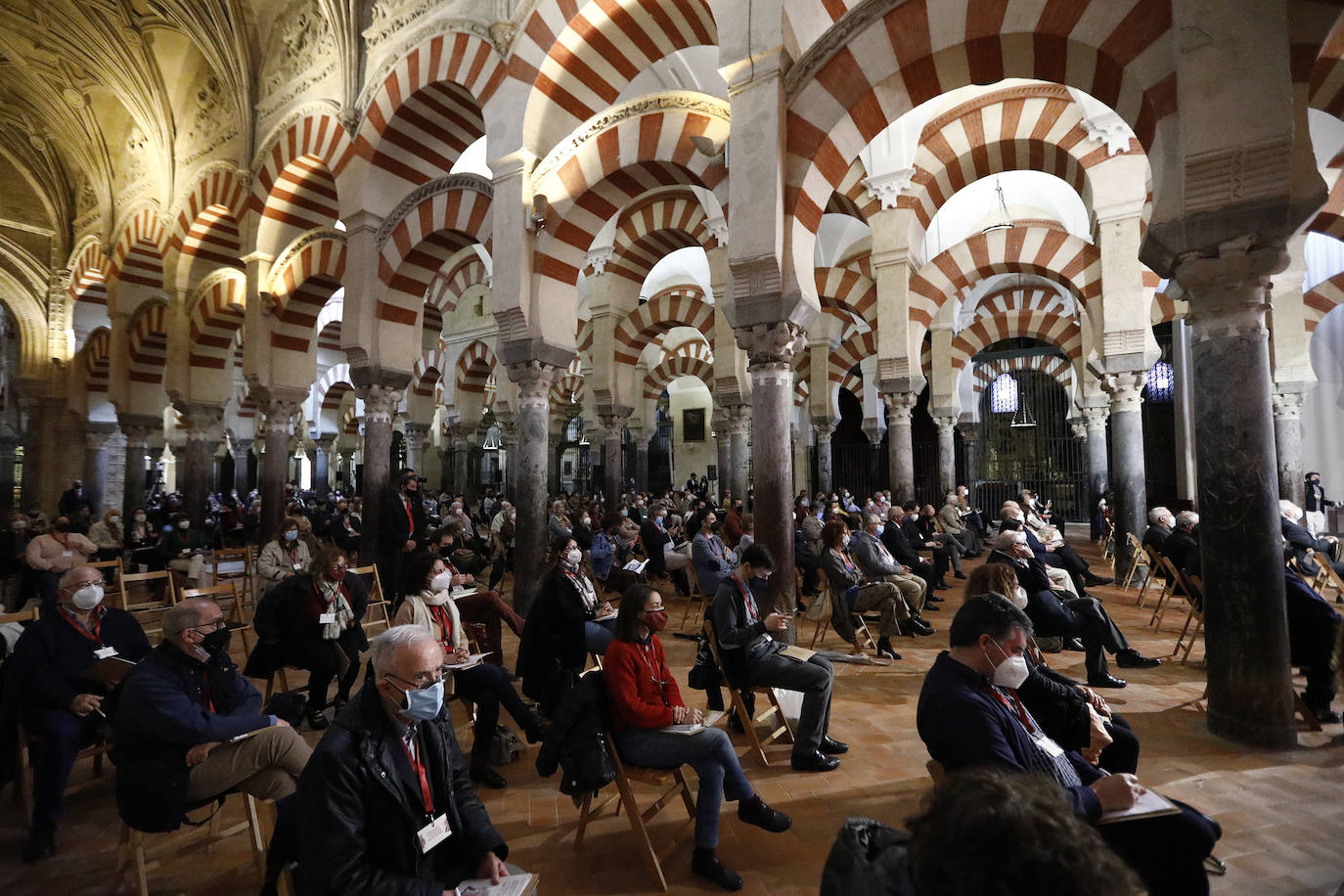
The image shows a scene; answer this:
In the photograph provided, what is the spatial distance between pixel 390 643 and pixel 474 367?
1421 centimetres

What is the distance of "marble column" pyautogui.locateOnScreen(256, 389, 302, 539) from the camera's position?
9.20 m

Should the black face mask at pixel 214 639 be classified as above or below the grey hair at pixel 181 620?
below

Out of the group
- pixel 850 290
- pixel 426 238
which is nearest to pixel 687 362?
pixel 850 290

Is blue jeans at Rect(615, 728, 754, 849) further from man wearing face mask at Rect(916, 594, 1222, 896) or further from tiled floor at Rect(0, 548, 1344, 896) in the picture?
man wearing face mask at Rect(916, 594, 1222, 896)

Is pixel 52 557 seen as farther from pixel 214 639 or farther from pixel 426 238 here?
pixel 426 238

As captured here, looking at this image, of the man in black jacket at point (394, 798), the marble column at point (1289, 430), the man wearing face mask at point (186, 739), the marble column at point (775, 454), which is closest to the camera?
the man in black jacket at point (394, 798)

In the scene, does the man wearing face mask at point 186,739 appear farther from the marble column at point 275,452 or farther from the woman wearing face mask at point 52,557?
the marble column at point 275,452

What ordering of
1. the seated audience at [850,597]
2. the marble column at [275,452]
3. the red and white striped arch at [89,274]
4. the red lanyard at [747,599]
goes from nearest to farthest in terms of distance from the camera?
the red lanyard at [747,599], the seated audience at [850,597], the marble column at [275,452], the red and white striped arch at [89,274]

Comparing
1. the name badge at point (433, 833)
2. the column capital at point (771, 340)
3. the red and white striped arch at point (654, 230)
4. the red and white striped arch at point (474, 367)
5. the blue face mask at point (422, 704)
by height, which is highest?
the red and white striped arch at point (654, 230)

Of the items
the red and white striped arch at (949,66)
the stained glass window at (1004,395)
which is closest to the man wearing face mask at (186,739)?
the red and white striped arch at (949,66)

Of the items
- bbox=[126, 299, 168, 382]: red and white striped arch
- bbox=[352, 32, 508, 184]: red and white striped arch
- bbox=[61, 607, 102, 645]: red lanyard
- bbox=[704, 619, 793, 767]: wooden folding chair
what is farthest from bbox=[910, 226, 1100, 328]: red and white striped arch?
bbox=[126, 299, 168, 382]: red and white striped arch

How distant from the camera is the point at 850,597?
181 inches

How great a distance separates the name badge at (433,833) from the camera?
4.70 feet

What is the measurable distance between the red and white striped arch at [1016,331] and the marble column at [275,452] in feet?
37.4
